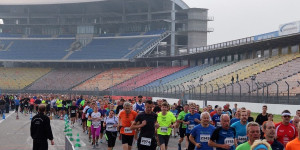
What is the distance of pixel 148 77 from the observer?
80312mm

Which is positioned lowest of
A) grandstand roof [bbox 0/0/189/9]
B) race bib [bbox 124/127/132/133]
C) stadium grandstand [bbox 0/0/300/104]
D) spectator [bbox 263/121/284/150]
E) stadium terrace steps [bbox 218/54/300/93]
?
race bib [bbox 124/127/132/133]

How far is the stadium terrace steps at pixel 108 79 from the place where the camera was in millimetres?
82331

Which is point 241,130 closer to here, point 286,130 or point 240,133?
point 240,133

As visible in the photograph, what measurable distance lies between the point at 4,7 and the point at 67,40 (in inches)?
731

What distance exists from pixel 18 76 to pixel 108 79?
17.8 meters

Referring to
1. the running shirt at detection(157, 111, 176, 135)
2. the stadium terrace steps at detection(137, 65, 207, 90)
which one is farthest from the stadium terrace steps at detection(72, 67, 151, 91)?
the running shirt at detection(157, 111, 176, 135)

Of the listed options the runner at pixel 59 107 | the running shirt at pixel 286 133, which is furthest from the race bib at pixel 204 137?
the runner at pixel 59 107

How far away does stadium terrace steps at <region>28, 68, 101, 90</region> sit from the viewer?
3452 inches

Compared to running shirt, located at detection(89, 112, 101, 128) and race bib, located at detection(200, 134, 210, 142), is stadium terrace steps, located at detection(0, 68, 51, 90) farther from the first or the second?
race bib, located at detection(200, 134, 210, 142)

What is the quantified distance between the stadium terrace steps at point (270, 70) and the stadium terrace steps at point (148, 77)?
21705mm

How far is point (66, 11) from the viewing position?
109 metres

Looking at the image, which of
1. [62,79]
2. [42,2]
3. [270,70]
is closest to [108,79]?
[62,79]

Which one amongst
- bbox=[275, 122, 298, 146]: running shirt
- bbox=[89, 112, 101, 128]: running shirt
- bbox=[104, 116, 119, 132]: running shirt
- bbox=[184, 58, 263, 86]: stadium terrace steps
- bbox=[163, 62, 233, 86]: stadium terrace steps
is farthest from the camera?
bbox=[163, 62, 233, 86]: stadium terrace steps

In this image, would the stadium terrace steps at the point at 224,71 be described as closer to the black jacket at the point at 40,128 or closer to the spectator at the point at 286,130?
the black jacket at the point at 40,128
